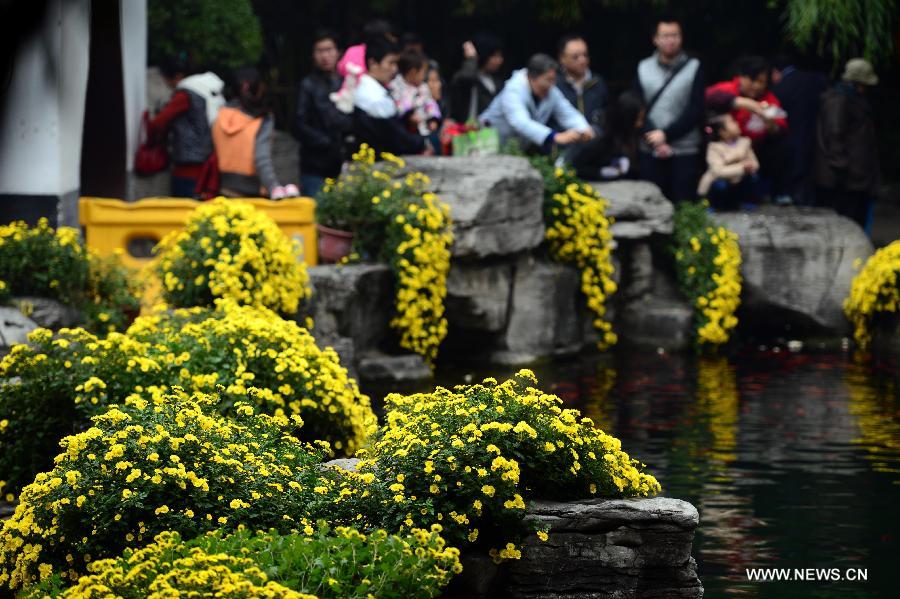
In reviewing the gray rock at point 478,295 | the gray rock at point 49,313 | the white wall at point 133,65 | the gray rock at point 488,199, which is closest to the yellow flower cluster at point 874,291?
the gray rock at point 488,199

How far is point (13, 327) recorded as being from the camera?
11523mm

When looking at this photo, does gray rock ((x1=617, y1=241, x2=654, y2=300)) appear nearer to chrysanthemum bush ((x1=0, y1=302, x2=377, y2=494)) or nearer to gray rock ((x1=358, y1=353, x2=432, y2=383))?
gray rock ((x1=358, y1=353, x2=432, y2=383))

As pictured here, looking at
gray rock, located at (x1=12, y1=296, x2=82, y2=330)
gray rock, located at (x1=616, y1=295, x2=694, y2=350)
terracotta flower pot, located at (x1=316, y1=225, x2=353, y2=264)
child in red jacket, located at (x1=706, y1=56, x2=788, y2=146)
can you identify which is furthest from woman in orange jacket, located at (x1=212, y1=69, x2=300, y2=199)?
child in red jacket, located at (x1=706, y1=56, x2=788, y2=146)

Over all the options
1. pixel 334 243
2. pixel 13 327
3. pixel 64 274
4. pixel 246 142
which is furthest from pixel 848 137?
pixel 13 327

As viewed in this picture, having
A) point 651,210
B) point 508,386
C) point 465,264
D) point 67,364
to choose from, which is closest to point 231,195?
point 465,264

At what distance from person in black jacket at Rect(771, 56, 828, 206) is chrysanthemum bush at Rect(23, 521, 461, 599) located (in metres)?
12.2

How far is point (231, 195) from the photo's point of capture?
14820mm

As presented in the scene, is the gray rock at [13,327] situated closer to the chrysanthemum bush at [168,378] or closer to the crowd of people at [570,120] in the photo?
the chrysanthemum bush at [168,378]

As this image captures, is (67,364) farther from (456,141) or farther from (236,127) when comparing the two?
(456,141)

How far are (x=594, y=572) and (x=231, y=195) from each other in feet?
27.9

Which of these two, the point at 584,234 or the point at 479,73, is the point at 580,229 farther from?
the point at 479,73

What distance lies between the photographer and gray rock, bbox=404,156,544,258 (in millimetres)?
14352

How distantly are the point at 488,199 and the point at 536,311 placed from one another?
125cm

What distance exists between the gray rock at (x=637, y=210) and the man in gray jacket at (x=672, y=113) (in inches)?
28.1
